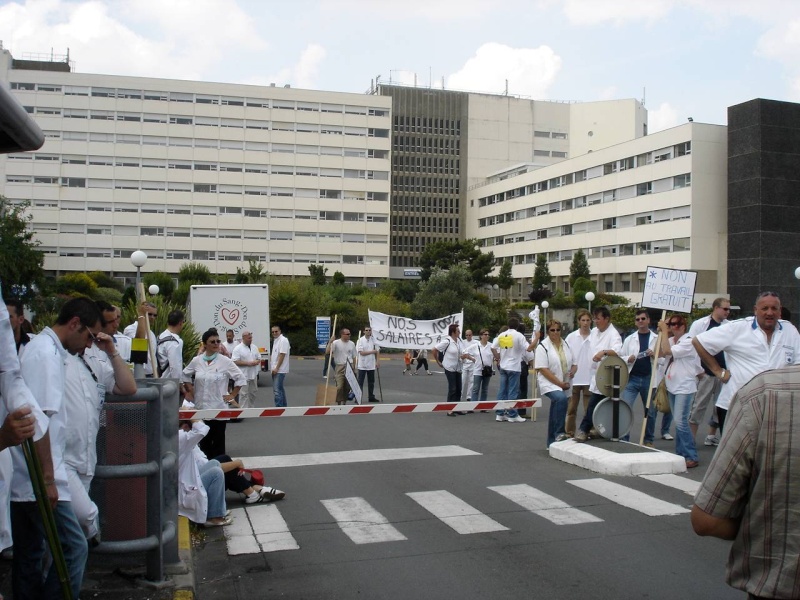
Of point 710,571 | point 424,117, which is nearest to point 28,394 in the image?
point 710,571

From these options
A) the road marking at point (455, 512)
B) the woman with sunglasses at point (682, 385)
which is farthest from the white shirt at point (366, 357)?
the road marking at point (455, 512)

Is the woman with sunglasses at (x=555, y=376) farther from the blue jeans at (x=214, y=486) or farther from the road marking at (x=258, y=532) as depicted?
the blue jeans at (x=214, y=486)

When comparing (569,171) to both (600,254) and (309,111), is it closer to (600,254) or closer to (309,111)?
(600,254)

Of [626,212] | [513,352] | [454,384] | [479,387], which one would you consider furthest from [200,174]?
[513,352]

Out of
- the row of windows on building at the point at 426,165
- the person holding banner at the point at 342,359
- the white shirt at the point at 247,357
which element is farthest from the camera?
the row of windows on building at the point at 426,165

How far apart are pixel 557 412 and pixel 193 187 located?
78.2 m

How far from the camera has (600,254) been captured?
76812mm

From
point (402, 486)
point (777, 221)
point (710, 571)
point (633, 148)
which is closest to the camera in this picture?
point (710, 571)

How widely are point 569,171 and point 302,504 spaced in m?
76.2

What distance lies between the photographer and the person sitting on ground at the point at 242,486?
27.7 ft

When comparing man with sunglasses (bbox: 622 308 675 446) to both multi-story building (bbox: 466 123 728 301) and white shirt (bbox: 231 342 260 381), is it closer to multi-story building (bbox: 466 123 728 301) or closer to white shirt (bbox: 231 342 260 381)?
white shirt (bbox: 231 342 260 381)

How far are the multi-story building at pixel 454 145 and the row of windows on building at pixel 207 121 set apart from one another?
20.6 m

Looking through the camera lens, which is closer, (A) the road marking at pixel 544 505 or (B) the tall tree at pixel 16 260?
(A) the road marking at pixel 544 505

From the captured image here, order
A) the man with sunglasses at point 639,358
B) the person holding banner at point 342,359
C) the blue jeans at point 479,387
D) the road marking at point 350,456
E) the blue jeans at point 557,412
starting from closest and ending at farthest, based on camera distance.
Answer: the road marking at point 350,456 < the blue jeans at point 557,412 < the man with sunglasses at point 639,358 < the blue jeans at point 479,387 < the person holding banner at point 342,359
